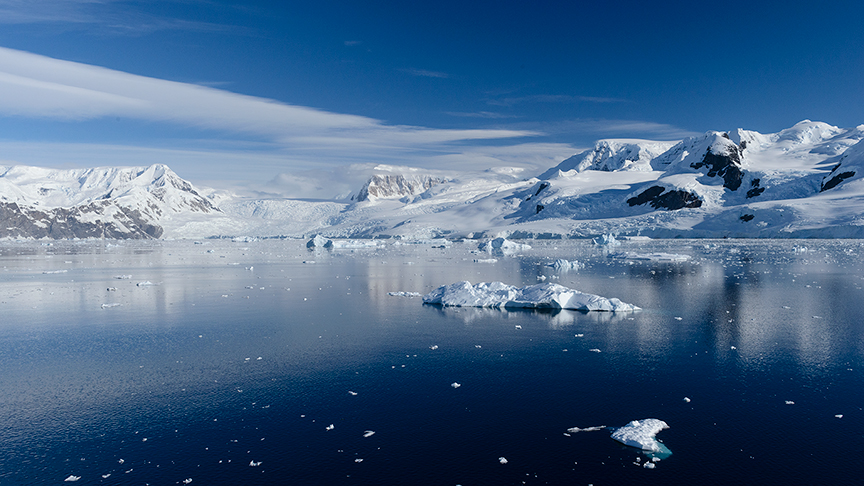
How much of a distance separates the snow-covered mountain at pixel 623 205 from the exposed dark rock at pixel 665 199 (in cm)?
20

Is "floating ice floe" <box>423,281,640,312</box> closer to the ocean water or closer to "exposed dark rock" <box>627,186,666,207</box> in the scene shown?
the ocean water

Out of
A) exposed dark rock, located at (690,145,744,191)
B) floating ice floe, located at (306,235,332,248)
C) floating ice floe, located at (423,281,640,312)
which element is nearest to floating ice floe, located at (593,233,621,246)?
floating ice floe, located at (306,235,332,248)

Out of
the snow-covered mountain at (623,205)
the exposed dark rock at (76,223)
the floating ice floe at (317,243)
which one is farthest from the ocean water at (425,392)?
the exposed dark rock at (76,223)

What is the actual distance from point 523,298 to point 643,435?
11.5 meters

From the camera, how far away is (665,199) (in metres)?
101

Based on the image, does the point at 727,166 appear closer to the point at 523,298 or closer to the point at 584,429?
the point at 523,298

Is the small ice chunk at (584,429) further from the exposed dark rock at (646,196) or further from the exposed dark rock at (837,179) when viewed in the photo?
the exposed dark rock at (646,196)

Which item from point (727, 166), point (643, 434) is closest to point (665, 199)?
point (727, 166)

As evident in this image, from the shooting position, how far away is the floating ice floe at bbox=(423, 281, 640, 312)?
738 inches

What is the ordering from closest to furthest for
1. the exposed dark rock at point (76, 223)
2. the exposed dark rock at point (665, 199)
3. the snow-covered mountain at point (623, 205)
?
the snow-covered mountain at point (623, 205) → the exposed dark rock at point (665, 199) → the exposed dark rock at point (76, 223)

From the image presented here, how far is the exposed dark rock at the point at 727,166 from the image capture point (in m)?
103

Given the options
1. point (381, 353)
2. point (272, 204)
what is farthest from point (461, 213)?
point (381, 353)

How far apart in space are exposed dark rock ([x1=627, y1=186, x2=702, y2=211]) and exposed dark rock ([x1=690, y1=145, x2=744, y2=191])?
10.1 meters

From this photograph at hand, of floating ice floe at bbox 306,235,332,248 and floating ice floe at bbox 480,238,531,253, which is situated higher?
floating ice floe at bbox 306,235,332,248
